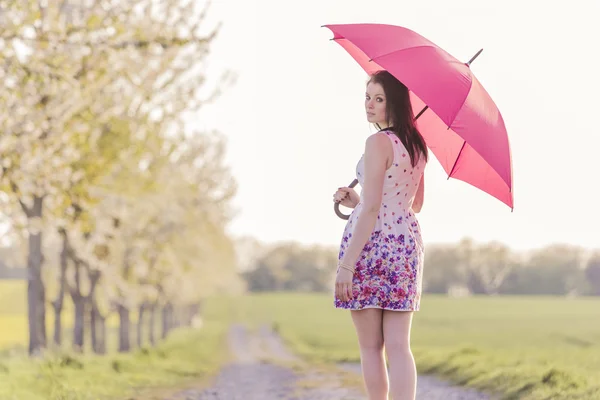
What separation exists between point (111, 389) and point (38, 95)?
383 centimetres

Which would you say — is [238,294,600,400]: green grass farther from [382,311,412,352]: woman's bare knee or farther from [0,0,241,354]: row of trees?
[0,0,241,354]: row of trees

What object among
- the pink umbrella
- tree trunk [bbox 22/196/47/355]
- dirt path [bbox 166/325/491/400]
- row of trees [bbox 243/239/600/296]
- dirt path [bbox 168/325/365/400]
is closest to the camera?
the pink umbrella

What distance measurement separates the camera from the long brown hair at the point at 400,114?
5168 millimetres

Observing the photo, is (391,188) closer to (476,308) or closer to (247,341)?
(247,341)

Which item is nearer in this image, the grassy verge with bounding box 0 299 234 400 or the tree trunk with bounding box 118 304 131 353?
the grassy verge with bounding box 0 299 234 400

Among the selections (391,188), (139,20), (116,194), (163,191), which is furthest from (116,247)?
(391,188)

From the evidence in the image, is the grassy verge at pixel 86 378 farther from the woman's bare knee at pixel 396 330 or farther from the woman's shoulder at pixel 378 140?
the woman's shoulder at pixel 378 140

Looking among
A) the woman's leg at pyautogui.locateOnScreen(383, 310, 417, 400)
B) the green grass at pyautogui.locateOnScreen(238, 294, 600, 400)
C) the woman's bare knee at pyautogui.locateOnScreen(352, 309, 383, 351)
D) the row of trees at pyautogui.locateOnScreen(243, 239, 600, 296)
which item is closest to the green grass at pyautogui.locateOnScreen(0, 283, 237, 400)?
the green grass at pyautogui.locateOnScreen(238, 294, 600, 400)

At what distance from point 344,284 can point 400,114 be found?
3.68ft

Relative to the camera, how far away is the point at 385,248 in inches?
201

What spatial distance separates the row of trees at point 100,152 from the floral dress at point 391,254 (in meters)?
4.67

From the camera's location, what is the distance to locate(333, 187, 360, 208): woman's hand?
5664mm

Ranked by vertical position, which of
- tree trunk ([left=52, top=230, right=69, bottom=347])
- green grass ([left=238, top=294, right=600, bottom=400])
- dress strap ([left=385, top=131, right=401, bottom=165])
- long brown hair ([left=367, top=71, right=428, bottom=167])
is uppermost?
long brown hair ([left=367, top=71, right=428, bottom=167])

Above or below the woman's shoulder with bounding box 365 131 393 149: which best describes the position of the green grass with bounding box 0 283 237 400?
below
